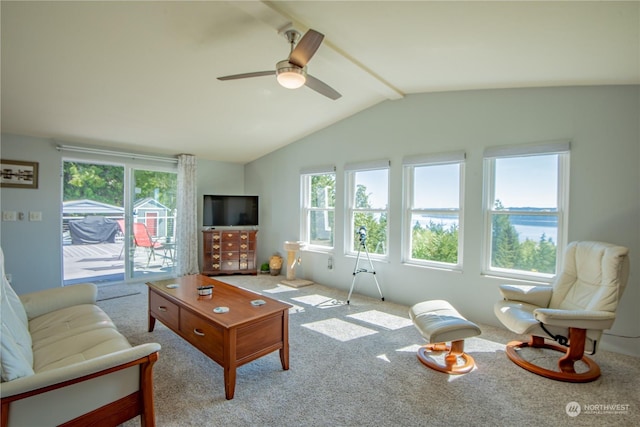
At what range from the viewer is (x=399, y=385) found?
7.02ft

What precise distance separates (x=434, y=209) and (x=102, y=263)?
501 centimetres

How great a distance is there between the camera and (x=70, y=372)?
52.4 inches

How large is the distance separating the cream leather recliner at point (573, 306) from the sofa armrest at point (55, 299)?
141 inches

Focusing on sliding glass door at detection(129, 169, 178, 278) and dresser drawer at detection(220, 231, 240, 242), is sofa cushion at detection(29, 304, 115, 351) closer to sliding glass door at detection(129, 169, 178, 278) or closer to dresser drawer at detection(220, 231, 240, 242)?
sliding glass door at detection(129, 169, 178, 278)

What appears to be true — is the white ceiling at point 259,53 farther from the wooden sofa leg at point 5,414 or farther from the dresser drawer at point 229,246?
the wooden sofa leg at point 5,414

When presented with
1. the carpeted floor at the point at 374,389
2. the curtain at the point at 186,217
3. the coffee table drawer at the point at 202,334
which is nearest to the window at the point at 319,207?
the curtain at the point at 186,217

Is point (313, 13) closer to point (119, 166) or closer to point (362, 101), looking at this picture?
point (362, 101)

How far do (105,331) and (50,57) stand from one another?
232 cm

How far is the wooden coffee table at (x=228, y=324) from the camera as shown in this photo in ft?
6.57

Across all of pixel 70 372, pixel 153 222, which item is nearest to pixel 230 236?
pixel 153 222

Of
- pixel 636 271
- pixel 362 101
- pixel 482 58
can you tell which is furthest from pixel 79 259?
pixel 636 271

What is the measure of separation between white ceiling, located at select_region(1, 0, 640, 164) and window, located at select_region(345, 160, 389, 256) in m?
1.00

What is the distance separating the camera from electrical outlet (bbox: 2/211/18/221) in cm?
378

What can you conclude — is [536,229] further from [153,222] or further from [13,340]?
[153,222]
